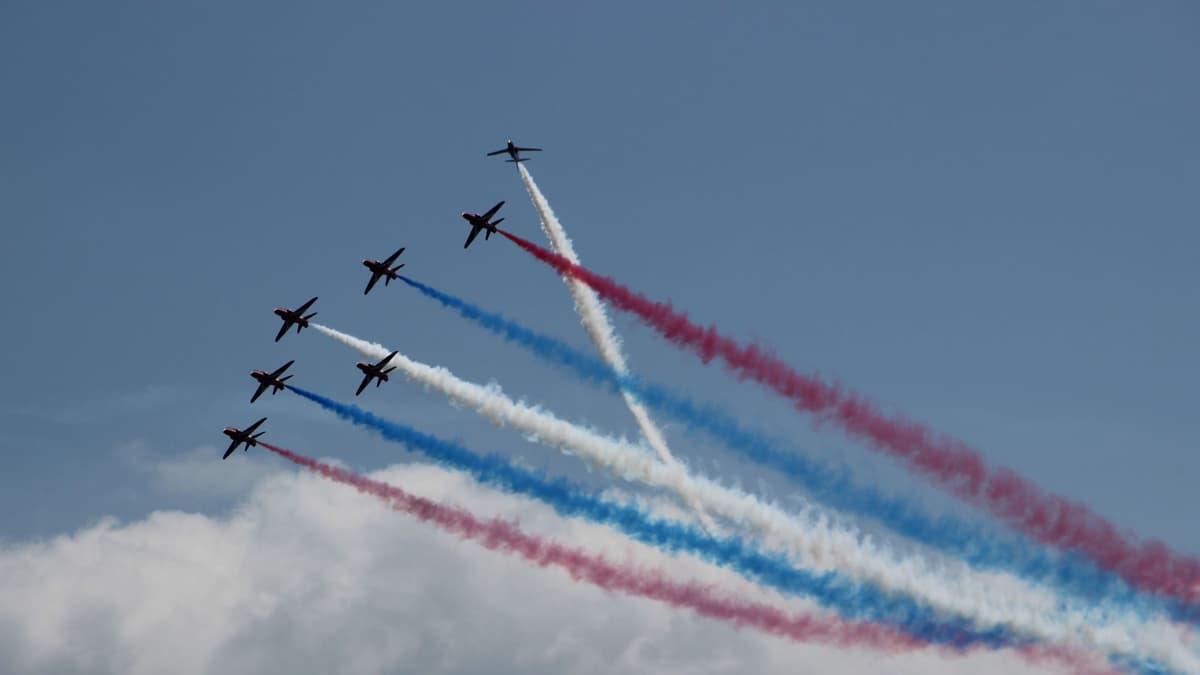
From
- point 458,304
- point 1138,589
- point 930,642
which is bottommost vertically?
point 930,642

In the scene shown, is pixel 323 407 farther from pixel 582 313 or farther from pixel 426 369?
pixel 582 313

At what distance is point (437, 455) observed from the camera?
91312 millimetres

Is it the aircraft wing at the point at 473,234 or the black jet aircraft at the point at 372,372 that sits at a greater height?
the aircraft wing at the point at 473,234

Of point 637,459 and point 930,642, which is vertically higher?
point 637,459

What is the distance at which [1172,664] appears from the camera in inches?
2965

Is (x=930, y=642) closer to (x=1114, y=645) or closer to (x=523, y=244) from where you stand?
(x=1114, y=645)

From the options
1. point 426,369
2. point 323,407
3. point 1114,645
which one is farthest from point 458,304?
point 1114,645

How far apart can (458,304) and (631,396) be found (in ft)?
44.4

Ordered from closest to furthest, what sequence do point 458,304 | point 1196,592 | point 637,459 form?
point 1196,592, point 637,459, point 458,304

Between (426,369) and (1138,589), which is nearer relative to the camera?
(1138,589)

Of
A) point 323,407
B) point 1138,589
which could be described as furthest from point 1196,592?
point 323,407

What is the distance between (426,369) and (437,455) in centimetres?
779

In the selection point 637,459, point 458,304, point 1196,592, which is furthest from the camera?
point 458,304

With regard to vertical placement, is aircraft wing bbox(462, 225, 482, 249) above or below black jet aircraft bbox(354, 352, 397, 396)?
above
